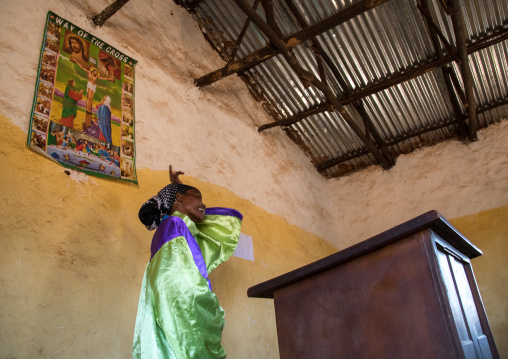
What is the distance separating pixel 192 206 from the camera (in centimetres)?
239

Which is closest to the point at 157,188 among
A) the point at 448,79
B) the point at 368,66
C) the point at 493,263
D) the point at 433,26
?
the point at 368,66

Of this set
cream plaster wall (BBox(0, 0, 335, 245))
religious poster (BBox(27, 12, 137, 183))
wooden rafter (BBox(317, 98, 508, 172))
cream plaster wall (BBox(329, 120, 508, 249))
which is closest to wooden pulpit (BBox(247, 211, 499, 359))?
religious poster (BBox(27, 12, 137, 183))

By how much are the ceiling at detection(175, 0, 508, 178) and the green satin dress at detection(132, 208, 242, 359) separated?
7.17 feet

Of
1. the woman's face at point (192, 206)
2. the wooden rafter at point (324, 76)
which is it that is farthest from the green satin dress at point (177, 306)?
the wooden rafter at point (324, 76)

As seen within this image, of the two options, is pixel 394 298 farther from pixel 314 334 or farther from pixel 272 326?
pixel 272 326

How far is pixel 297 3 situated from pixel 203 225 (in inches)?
106

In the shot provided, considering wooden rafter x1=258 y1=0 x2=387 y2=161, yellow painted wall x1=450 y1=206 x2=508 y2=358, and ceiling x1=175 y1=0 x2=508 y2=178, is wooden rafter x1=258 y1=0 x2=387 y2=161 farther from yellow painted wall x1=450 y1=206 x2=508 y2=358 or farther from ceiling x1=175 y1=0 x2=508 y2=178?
yellow painted wall x1=450 y1=206 x2=508 y2=358

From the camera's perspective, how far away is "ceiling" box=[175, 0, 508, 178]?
3959 millimetres

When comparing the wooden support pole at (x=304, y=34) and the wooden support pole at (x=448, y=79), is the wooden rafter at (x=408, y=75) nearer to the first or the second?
the wooden support pole at (x=448, y=79)

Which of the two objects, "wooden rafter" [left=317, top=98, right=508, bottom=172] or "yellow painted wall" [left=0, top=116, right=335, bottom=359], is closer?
"yellow painted wall" [left=0, top=116, right=335, bottom=359]

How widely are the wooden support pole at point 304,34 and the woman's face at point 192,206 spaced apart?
1895mm

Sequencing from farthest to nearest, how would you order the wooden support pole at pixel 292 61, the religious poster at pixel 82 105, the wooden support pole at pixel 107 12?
the wooden support pole at pixel 292 61, the wooden support pole at pixel 107 12, the religious poster at pixel 82 105

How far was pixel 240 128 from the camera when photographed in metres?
4.50

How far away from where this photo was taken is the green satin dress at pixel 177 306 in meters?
1.71
